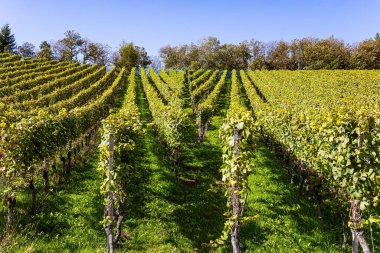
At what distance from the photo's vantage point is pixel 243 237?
410 inches

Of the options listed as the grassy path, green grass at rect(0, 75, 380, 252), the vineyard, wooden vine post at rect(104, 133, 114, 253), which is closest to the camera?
the vineyard

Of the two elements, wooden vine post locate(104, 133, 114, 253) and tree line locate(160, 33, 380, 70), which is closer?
wooden vine post locate(104, 133, 114, 253)

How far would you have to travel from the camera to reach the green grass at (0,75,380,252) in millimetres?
9938

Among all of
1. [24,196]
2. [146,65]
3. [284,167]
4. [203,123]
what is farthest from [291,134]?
[146,65]

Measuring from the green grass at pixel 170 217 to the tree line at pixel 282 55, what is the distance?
75.2 m

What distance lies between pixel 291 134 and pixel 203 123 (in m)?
10.2

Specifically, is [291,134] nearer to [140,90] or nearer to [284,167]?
[284,167]

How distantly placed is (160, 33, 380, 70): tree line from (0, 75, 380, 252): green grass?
75.2 metres

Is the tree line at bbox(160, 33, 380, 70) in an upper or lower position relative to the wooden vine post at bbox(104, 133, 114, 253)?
upper

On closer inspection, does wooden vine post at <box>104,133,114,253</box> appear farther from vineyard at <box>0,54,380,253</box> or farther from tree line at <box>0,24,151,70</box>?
tree line at <box>0,24,151,70</box>

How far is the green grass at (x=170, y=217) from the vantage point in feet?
32.6

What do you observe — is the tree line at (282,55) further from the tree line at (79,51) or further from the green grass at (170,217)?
the green grass at (170,217)

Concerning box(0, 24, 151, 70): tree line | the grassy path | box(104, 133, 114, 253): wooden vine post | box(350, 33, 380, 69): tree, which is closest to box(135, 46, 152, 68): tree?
box(0, 24, 151, 70): tree line

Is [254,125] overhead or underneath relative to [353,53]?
underneath
